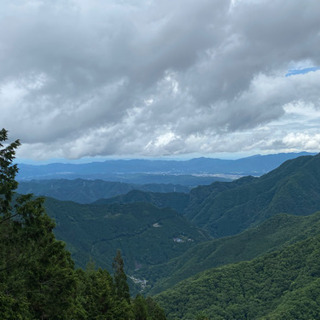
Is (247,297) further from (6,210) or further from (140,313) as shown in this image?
(6,210)

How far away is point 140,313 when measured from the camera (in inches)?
2357

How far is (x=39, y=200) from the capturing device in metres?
29.5

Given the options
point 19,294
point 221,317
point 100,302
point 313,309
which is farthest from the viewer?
point 221,317

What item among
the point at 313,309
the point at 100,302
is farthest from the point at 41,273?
the point at 313,309

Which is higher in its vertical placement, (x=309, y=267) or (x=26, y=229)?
(x=26, y=229)

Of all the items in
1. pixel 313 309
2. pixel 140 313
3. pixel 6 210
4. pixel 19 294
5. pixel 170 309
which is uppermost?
pixel 6 210

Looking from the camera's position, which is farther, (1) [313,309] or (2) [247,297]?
(2) [247,297]

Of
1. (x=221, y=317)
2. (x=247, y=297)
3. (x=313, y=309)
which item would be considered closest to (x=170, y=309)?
(x=221, y=317)

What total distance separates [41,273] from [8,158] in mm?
11236

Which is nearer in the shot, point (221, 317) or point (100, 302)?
point (100, 302)

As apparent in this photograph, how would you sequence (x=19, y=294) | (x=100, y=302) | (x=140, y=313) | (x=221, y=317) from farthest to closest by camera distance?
(x=221, y=317)
(x=140, y=313)
(x=100, y=302)
(x=19, y=294)

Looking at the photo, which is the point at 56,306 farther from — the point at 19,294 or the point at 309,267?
the point at 309,267

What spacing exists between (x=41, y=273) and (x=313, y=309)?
15882 cm

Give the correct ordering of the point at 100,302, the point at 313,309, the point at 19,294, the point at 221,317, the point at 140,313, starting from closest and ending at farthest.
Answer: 1. the point at 19,294
2. the point at 100,302
3. the point at 140,313
4. the point at 313,309
5. the point at 221,317
